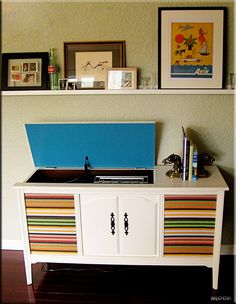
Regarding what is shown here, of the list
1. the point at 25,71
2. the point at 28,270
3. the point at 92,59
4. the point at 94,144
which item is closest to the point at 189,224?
the point at 94,144

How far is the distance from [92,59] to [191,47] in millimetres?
650

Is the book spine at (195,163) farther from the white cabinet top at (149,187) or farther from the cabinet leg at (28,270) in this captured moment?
the cabinet leg at (28,270)

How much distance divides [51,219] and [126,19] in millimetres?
1373

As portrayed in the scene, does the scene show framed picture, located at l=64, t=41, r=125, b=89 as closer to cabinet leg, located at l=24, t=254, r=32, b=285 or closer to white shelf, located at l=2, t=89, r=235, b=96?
white shelf, located at l=2, t=89, r=235, b=96

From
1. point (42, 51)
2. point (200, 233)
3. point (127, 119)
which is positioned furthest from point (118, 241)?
point (42, 51)

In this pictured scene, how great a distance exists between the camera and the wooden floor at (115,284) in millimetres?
2066

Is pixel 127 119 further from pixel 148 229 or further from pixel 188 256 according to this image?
pixel 188 256

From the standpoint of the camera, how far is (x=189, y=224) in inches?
79.9

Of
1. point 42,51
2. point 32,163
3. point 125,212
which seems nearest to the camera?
point 125,212

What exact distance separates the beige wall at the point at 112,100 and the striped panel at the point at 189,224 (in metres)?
0.45

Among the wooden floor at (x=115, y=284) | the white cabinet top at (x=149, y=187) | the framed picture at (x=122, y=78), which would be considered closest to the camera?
the white cabinet top at (x=149, y=187)

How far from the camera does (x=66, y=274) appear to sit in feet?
7.57

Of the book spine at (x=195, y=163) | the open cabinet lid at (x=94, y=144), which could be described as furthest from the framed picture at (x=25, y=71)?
the book spine at (x=195, y=163)

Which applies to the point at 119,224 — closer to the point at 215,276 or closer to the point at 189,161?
the point at 189,161
